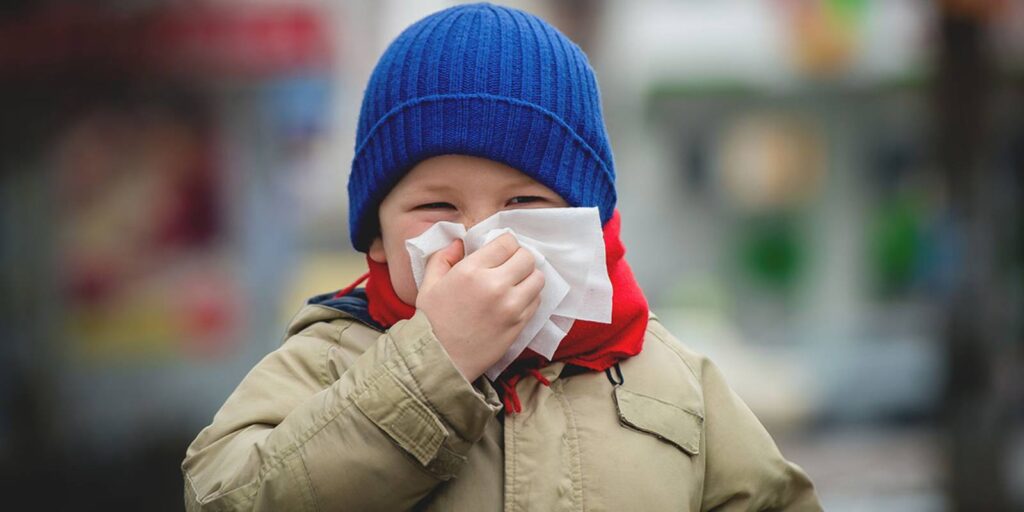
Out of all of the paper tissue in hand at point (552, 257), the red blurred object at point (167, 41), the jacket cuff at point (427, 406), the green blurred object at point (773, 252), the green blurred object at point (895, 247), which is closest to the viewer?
the jacket cuff at point (427, 406)

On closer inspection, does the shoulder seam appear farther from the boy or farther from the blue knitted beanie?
the blue knitted beanie

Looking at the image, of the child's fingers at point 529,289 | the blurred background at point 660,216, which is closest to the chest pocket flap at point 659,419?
the child's fingers at point 529,289

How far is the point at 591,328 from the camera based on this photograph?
1666 millimetres

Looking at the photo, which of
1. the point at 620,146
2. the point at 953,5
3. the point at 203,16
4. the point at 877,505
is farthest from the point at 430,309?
the point at 620,146

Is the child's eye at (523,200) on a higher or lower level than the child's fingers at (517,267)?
higher

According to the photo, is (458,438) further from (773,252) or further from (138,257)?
(773,252)

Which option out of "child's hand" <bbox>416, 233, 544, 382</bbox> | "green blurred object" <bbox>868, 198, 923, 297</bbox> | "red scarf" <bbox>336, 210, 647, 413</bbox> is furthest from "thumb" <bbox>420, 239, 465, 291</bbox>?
"green blurred object" <bbox>868, 198, 923, 297</bbox>

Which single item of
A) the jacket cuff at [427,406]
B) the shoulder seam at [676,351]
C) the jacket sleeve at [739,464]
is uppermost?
the jacket cuff at [427,406]

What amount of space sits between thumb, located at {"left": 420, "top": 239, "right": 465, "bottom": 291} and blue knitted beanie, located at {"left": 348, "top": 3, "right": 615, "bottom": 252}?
141mm

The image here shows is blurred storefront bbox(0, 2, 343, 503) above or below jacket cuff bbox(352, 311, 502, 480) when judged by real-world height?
below

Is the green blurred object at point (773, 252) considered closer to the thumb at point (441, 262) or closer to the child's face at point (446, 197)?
the child's face at point (446, 197)

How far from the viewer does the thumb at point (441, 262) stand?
1.54 m

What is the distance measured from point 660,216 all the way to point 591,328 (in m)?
9.00

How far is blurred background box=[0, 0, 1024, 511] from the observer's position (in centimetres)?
540
